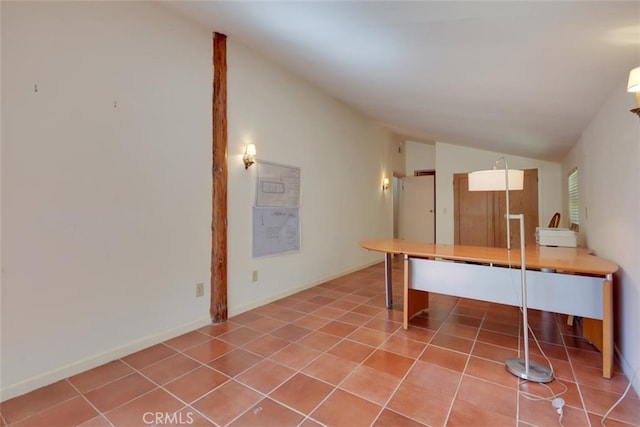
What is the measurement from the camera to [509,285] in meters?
2.58

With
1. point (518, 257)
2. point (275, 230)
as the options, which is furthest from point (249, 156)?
point (518, 257)

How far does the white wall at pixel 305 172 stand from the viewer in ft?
10.9

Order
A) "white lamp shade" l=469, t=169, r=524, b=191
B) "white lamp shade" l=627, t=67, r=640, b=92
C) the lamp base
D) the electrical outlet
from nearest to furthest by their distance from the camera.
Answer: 1. "white lamp shade" l=627, t=67, r=640, b=92
2. the lamp base
3. "white lamp shade" l=469, t=169, r=524, b=191
4. the electrical outlet

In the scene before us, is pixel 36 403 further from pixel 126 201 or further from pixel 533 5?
pixel 533 5

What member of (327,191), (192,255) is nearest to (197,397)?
(192,255)

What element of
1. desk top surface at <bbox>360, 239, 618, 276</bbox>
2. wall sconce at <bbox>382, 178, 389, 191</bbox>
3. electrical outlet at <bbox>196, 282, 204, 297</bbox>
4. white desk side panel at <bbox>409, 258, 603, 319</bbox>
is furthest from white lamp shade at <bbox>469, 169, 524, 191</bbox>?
wall sconce at <bbox>382, 178, 389, 191</bbox>

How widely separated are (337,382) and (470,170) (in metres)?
5.36

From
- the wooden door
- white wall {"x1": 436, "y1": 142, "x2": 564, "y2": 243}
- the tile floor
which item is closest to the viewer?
the tile floor

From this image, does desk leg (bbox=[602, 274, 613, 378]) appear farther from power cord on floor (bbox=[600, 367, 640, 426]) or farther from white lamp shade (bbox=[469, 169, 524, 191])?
white lamp shade (bbox=[469, 169, 524, 191])

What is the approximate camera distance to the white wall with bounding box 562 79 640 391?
193 cm

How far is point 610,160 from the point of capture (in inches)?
94.1

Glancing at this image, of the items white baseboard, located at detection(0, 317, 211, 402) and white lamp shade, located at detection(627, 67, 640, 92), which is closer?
→ white lamp shade, located at detection(627, 67, 640, 92)

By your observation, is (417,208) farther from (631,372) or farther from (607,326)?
(631,372)

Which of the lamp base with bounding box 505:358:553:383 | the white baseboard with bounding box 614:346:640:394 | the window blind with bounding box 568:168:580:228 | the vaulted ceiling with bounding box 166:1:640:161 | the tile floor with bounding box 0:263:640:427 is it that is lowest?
the tile floor with bounding box 0:263:640:427
